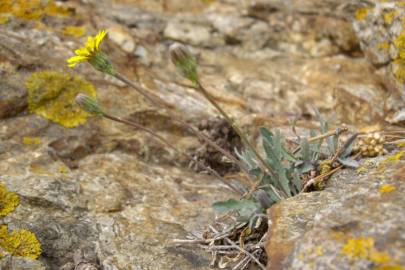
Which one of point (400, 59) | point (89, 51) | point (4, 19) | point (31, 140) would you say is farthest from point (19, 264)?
point (400, 59)

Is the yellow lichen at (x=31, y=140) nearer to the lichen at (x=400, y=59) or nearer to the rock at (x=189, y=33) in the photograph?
the rock at (x=189, y=33)

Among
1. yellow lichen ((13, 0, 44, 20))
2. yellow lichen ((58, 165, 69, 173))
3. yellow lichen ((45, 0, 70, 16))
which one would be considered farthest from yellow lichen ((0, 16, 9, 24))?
yellow lichen ((58, 165, 69, 173))

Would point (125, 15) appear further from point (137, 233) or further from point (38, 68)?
point (137, 233)

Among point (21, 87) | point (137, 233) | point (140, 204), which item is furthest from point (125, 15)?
point (137, 233)

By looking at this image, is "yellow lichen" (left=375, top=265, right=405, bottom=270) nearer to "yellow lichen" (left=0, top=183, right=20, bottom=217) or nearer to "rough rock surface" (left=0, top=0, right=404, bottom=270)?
"rough rock surface" (left=0, top=0, right=404, bottom=270)

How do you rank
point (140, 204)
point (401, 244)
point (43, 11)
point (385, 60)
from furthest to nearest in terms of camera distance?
point (43, 11) → point (385, 60) → point (140, 204) → point (401, 244)

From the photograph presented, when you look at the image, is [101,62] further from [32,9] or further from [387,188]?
[32,9]
